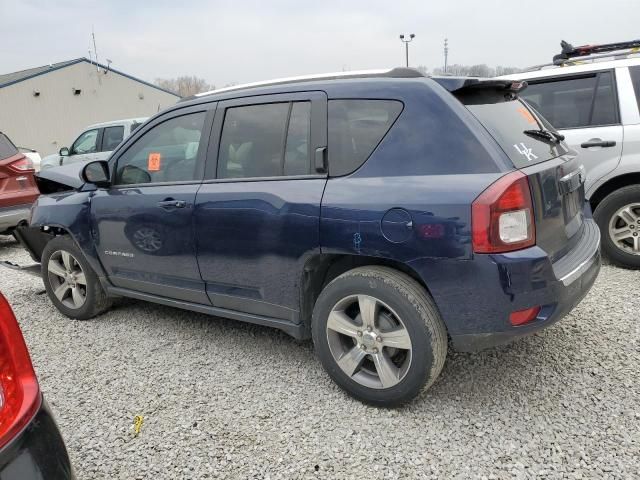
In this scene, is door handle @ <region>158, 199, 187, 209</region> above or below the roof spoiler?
below

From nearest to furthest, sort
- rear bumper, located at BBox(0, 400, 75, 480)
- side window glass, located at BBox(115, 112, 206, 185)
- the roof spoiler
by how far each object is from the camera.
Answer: rear bumper, located at BBox(0, 400, 75, 480) → the roof spoiler → side window glass, located at BBox(115, 112, 206, 185)

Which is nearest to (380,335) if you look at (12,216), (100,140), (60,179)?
(60,179)

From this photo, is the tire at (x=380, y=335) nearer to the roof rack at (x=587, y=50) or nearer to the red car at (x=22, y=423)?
the red car at (x=22, y=423)

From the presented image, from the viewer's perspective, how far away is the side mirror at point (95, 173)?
11.9 ft

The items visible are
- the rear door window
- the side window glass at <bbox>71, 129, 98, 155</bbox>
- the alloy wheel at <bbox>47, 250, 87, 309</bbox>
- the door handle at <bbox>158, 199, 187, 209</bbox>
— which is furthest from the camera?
the side window glass at <bbox>71, 129, 98, 155</bbox>

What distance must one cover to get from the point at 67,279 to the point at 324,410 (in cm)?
272

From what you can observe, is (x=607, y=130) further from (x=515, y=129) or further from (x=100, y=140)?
(x=100, y=140)

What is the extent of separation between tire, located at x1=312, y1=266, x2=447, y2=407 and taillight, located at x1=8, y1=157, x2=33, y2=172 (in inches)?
233

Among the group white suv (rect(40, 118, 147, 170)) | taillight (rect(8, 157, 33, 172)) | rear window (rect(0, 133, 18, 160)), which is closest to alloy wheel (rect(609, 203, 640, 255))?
taillight (rect(8, 157, 33, 172))

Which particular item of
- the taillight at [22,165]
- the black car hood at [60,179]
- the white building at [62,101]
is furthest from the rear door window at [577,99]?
the white building at [62,101]

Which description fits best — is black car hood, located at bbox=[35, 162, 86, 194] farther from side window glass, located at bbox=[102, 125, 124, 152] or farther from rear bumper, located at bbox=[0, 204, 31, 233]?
side window glass, located at bbox=[102, 125, 124, 152]

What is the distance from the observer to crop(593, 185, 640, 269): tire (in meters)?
4.38

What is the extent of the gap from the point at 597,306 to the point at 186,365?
10.2ft

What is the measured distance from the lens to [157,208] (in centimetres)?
331
